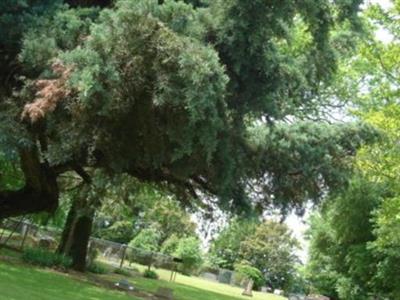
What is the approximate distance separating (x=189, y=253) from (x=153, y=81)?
39.9m

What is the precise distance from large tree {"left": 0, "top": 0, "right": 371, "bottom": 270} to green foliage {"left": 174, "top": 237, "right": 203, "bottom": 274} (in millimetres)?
37197

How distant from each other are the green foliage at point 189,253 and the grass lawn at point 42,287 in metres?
24.4

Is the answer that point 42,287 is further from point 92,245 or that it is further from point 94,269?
point 92,245

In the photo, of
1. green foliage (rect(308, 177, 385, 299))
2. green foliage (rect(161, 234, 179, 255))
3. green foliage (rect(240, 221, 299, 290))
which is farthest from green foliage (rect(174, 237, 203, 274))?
green foliage (rect(240, 221, 299, 290))

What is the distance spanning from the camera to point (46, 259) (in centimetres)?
2288

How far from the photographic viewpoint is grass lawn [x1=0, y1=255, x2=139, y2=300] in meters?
14.9

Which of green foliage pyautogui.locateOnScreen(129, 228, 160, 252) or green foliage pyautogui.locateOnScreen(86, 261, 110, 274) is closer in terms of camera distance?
green foliage pyautogui.locateOnScreen(86, 261, 110, 274)

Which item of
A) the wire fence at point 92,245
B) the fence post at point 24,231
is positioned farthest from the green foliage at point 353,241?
the fence post at point 24,231

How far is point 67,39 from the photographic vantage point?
279 inches

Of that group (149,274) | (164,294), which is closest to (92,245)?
(149,274)

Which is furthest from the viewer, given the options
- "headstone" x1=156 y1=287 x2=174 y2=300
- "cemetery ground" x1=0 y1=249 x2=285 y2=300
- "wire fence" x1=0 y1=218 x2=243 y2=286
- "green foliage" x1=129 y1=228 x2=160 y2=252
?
"green foliage" x1=129 y1=228 x2=160 y2=252

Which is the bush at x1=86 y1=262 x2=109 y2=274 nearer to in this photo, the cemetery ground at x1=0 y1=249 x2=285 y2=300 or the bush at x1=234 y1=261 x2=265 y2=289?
the cemetery ground at x1=0 y1=249 x2=285 y2=300

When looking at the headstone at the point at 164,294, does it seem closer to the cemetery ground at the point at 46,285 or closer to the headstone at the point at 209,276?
the cemetery ground at the point at 46,285

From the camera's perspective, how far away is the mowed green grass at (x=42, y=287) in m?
14.9
